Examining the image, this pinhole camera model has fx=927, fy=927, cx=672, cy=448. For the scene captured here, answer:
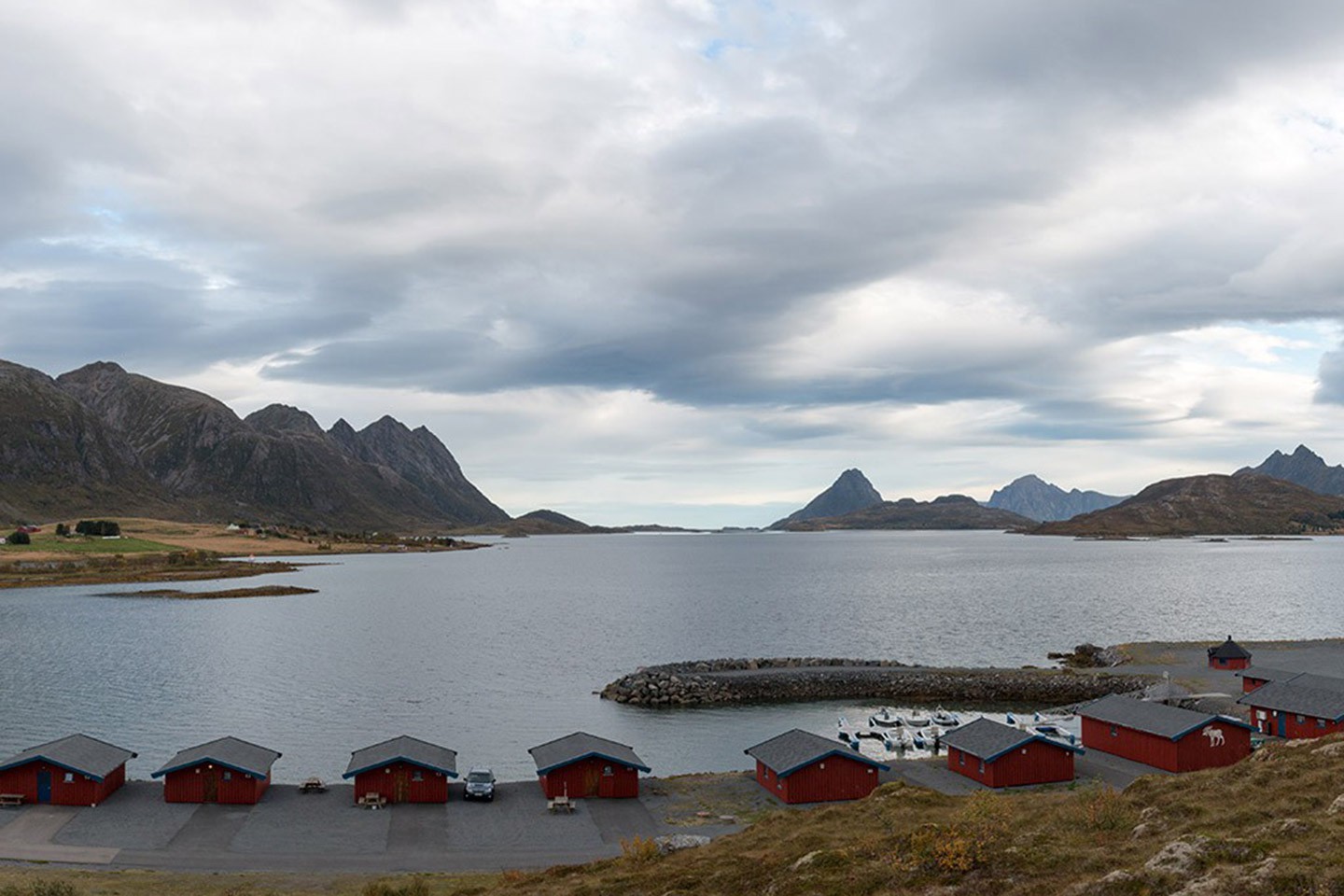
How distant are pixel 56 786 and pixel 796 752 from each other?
3969cm

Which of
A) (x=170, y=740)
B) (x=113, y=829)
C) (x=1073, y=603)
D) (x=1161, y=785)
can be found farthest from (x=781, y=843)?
(x=1073, y=603)

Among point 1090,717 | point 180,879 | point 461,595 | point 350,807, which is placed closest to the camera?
point 180,879

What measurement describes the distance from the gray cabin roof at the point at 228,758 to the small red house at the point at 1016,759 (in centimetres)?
4025

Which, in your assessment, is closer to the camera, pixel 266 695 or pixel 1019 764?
pixel 1019 764

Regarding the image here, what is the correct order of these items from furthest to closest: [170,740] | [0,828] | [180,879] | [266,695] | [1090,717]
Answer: [266,695], [170,740], [1090,717], [0,828], [180,879]

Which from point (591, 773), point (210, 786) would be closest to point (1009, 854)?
point (591, 773)

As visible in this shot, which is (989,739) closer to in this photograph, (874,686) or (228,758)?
(874,686)

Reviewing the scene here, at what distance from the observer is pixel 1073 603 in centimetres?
16538

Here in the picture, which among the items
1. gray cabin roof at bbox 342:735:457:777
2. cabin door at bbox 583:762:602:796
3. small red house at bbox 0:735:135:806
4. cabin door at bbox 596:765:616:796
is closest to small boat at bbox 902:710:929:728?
cabin door at bbox 596:765:616:796

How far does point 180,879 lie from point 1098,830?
115ft

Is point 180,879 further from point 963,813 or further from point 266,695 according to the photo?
point 266,695

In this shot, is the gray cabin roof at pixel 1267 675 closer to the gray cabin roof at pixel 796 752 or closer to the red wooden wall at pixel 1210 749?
the red wooden wall at pixel 1210 749

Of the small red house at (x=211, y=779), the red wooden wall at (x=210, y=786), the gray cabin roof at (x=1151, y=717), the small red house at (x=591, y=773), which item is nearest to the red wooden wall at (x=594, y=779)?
the small red house at (x=591, y=773)

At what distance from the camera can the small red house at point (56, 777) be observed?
48.6 m
